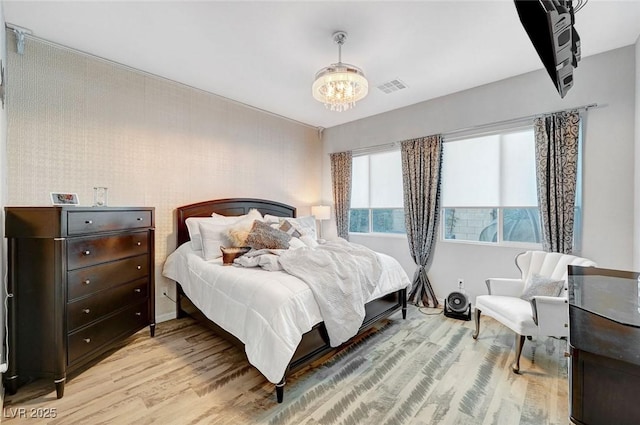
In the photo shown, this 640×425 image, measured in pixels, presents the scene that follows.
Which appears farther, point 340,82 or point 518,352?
point 340,82

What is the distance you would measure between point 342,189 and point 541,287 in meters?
3.07

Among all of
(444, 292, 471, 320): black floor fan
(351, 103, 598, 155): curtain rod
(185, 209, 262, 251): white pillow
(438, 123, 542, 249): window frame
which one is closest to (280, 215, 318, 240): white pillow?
(185, 209, 262, 251): white pillow

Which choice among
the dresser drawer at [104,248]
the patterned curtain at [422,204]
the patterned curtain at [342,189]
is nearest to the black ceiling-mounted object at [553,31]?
the patterned curtain at [422,204]

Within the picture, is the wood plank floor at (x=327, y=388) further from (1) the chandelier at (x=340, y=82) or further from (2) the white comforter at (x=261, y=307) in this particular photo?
(1) the chandelier at (x=340, y=82)

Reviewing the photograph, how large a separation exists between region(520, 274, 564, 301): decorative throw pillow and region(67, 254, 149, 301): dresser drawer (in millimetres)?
3529

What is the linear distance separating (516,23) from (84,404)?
4205 mm

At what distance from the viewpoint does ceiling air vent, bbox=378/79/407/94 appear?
3.28m

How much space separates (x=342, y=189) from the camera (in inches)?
191

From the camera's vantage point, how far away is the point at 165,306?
10.7ft

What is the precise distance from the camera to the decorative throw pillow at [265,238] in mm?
2971

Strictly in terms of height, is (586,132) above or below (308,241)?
above

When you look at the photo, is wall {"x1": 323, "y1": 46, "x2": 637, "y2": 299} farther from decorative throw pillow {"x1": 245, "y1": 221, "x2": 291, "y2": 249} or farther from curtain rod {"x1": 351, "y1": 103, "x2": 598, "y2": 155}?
decorative throw pillow {"x1": 245, "y1": 221, "x2": 291, "y2": 249}

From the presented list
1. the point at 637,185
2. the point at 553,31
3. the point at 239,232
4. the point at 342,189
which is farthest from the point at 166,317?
the point at 637,185

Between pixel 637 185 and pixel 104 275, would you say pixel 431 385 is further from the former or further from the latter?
pixel 104 275
